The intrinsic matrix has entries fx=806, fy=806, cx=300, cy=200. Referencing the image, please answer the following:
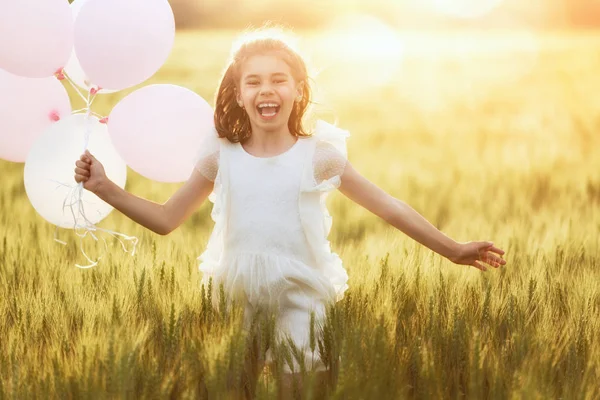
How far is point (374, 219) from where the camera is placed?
363 centimetres

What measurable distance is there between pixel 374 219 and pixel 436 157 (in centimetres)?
144

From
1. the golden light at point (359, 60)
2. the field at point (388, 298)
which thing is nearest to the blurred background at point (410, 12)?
the golden light at point (359, 60)

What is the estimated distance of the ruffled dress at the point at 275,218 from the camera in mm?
2031

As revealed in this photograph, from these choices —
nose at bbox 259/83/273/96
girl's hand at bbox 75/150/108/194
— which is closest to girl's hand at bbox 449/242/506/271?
nose at bbox 259/83/273/96

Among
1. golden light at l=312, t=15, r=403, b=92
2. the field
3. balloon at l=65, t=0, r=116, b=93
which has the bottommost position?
the field

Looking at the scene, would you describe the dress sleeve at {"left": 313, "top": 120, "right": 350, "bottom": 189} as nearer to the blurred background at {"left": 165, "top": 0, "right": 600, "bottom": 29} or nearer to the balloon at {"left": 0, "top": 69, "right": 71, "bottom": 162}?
the balloon at {"left": 0, "top": 69, "right": 71, "bottom": 162}

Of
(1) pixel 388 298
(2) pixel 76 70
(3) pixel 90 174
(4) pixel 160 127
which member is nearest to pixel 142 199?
(3) pixel 90 174

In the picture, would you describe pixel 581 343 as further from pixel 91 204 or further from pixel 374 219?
pixel 374 219

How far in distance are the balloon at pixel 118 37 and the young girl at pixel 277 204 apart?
27 cm

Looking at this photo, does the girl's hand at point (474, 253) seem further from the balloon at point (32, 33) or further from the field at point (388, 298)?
the balloon at point (32, 33)

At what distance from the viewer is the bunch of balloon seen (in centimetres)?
212

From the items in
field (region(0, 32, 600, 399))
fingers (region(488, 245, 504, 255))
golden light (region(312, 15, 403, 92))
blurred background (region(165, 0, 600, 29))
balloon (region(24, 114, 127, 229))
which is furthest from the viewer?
blurred background (region(165, 0, 600, 29))

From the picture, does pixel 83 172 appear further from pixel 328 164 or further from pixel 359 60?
pixel 359 60

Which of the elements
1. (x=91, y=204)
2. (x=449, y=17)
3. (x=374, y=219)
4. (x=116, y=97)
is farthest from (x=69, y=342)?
(x=449, y=17)
